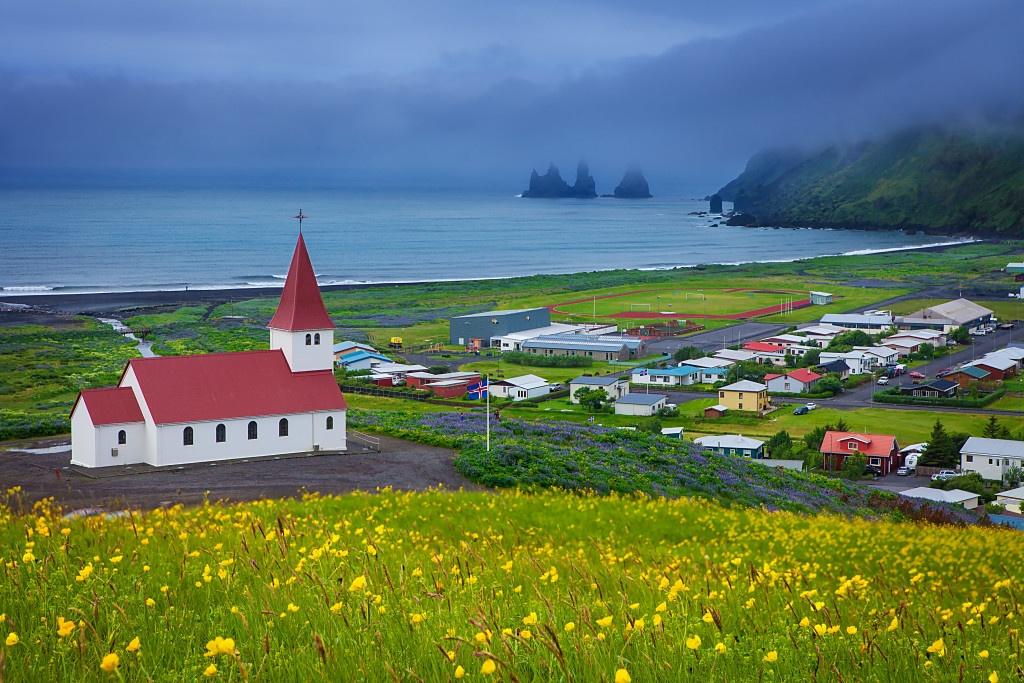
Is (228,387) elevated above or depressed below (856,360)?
above

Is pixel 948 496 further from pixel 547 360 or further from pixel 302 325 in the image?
pixel 547 360

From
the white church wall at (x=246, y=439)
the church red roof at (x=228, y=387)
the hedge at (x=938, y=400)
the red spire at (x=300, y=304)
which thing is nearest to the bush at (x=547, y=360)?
the hedge at (x=938, y=400)

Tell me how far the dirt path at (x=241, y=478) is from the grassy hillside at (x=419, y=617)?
11.1 m

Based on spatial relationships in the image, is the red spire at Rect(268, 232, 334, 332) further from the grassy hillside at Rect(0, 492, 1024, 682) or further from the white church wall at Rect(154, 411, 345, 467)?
the grassy hillside at Rect(0, 492, 1024, 682)

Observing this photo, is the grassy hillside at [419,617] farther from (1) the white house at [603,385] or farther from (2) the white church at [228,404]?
(1) the white house at [603,385]

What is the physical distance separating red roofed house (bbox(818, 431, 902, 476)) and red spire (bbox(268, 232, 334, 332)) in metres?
20.7

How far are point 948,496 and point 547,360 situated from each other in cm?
3318

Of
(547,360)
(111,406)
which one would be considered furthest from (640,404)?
(111,406)

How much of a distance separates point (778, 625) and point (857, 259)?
140m

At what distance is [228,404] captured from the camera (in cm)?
2569

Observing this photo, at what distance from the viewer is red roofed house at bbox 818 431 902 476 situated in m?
40.1

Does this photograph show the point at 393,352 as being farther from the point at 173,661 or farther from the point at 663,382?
the point at 173,661

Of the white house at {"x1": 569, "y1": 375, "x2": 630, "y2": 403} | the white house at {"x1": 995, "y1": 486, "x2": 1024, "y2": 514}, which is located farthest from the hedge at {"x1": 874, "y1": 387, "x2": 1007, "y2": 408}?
the white house at {"x1": 995, "y1": 486, "x2": 1024, "y2": 514}

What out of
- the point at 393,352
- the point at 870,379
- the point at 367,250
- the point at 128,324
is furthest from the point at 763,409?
the point at 367,250
